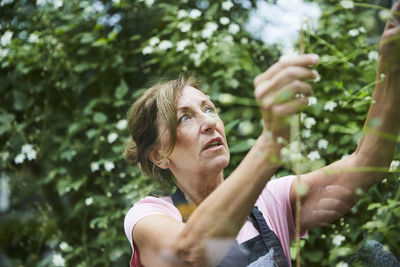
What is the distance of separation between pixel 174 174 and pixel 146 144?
0.39ft

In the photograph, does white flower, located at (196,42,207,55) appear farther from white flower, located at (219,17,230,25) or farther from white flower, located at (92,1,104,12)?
white flower, located at (92,1,104,12)

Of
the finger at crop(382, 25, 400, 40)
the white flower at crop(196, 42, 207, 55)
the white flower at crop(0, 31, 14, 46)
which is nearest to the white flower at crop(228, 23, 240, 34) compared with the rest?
the white flower at crop(196, 42, 207, 55)

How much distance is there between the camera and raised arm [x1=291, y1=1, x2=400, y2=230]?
2.56ft

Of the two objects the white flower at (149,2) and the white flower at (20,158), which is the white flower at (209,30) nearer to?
the white flower at (149,2)

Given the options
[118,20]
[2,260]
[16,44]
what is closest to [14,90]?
[16,44]

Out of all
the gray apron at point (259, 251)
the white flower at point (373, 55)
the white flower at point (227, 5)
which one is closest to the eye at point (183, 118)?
the gray apron at point (259, 251)

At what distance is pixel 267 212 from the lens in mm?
1194

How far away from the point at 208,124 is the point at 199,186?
172 mm

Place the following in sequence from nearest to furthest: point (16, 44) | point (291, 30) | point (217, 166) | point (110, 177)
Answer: point (217, 166)
point (291, 30)
point (110, 177)
point (16, 44)

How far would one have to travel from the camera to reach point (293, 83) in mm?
645

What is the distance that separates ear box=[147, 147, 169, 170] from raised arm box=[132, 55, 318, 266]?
0.39 m

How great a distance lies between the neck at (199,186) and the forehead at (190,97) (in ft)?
0.63

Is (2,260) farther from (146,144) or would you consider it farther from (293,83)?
(293,83)

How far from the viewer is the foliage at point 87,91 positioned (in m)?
2.18
